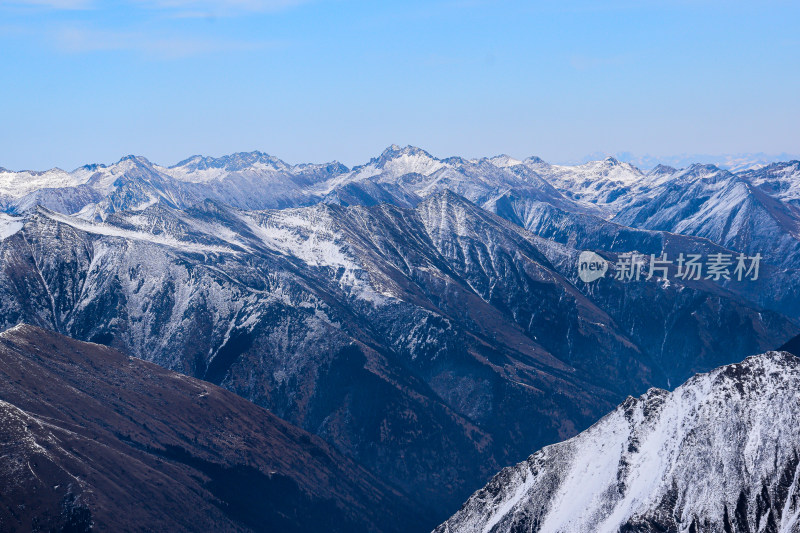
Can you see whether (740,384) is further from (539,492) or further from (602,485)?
(539,492)

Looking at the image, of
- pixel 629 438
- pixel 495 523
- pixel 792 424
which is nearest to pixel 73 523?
pixel 495 523

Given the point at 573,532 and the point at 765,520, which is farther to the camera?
the point at 573,532

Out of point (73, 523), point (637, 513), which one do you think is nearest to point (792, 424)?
point (637, 513)

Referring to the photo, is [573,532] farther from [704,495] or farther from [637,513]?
[704,495]

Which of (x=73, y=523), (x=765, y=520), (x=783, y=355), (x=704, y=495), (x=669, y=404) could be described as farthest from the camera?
(x=73, y=523)

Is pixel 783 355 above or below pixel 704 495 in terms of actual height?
above

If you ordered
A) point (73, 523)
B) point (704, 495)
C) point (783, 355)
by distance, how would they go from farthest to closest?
point (73, 523) → point (783, 355) → point (704, 495)

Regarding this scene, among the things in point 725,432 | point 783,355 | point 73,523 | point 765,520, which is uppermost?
point 783,355
